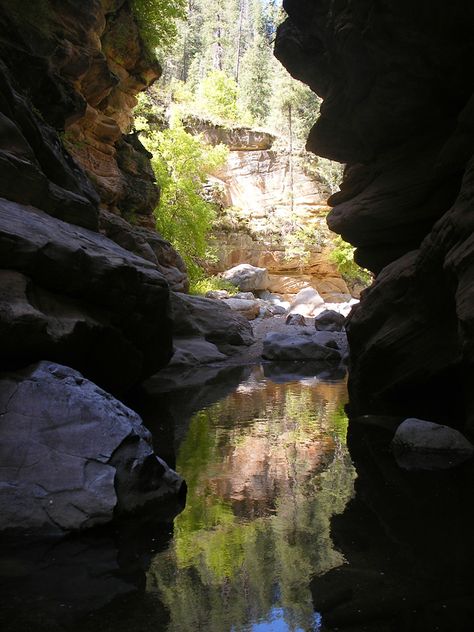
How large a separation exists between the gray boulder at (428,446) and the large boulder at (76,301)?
511 cm

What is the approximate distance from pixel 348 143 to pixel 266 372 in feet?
Answer: 23.5

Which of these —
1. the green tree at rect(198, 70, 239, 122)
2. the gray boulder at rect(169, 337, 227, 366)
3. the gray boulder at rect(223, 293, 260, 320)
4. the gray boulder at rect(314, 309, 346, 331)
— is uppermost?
the green tree at rect(198, 70, 239, 122)

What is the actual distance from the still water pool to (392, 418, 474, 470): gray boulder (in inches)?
33.4

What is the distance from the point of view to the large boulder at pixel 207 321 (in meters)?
19.3

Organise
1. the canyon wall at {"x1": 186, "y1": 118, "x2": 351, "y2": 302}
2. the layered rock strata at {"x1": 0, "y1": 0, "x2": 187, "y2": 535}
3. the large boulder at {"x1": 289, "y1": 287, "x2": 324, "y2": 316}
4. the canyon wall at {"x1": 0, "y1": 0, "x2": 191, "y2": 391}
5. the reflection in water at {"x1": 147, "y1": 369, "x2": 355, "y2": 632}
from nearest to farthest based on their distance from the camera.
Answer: the reflection in water at {"x1": 147, "y1": 369, "x2": 355, "y2": 632}
the layered rock strata at {"x1": 0, "y1": 0, "x2": 187, "y2": 535}
the canyon wall at {"x1": 0, "y1": 0, "x2": 191, "y2": 391}
the large boulder at {"x1": 289, "y1": 287, "x2": 324, "y2": 316}
the canyon wall at {"x1": 186, "y1": 118, "x2": 351, "y2": 302}

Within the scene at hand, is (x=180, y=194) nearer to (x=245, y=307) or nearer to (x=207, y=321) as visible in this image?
(x=245, y=307)

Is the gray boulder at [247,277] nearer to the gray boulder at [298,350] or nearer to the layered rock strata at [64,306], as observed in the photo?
the gray boulder at [298,350]

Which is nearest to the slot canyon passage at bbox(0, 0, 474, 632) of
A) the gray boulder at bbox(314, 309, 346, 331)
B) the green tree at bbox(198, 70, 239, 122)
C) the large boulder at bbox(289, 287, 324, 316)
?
the gray boulder at bbox(314, 309, 346, 331)

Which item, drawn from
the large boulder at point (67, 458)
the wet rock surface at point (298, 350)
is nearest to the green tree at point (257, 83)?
the wet rock surface at point (298, 350)

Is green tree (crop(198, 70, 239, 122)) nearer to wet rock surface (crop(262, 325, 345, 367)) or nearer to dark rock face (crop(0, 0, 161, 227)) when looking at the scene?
dark rock face (crop(0, 0, 161, 227))

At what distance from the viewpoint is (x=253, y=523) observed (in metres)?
5.41

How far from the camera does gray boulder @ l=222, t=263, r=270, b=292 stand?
128ft

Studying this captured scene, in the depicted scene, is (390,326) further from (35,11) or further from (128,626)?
(35,11)

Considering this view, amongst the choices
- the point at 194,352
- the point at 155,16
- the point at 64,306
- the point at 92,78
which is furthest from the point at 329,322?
the point at 64,306
